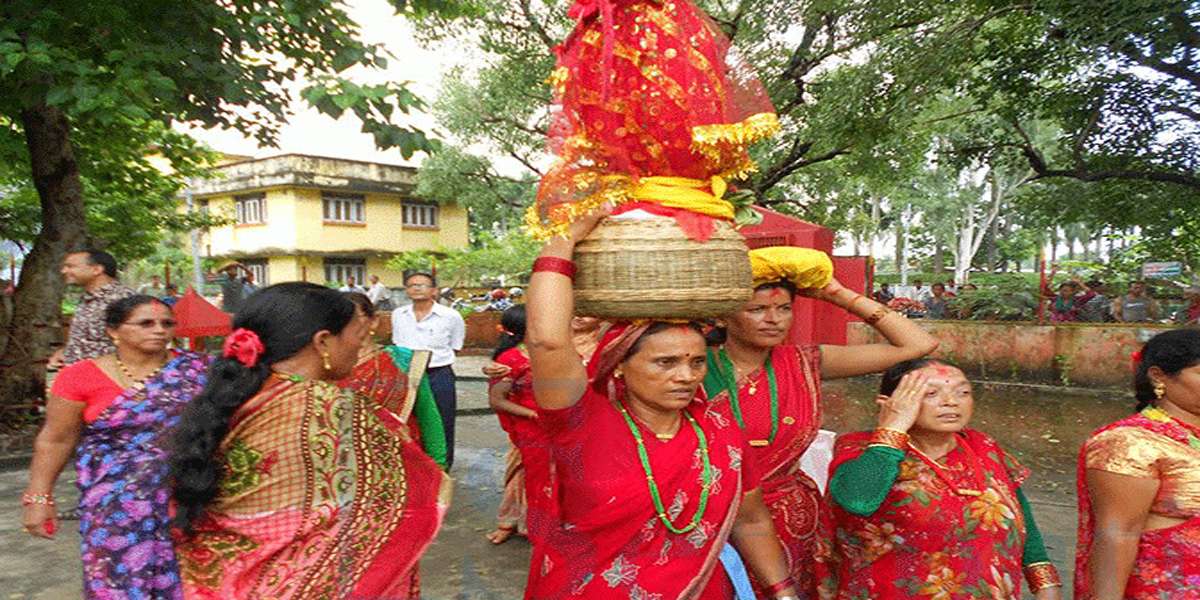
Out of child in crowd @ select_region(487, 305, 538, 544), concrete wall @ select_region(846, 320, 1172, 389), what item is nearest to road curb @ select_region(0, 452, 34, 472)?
child in crowd @ select_region(487, 305, 538, 544)

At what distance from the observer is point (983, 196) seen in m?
35.5

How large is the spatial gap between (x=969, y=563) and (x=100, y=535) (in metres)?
2.82

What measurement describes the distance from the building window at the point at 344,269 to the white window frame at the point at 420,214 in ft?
7.84

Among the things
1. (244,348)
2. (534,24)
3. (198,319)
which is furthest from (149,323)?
(534,24)

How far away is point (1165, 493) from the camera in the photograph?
2.27m

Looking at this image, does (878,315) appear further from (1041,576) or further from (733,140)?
(733,140)

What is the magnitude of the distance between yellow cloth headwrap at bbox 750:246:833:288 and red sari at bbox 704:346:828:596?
12.1 inches

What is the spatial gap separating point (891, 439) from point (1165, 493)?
33.7 inches

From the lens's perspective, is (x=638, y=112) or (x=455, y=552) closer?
(x=638, y=112)

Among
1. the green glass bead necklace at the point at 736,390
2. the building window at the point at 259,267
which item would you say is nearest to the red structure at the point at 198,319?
the green glass bead necklace at the point at 736,390

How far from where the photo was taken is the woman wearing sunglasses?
2467 mm

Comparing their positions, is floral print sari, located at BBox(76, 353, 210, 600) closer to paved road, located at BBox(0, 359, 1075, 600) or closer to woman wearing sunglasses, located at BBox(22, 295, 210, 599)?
woman wearing sunglasses, located at BBox(22, 295, 210, 599)

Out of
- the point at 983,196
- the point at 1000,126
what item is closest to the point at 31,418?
the point at 1000,126

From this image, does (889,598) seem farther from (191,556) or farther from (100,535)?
(100,535)
